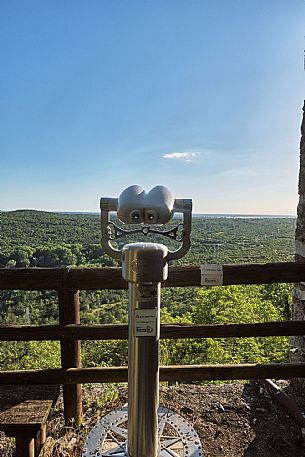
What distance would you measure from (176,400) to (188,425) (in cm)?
44

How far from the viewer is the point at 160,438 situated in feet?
4.73

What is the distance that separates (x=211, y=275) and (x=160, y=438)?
Result: 2.57 ft

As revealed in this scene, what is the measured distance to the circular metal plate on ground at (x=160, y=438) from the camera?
4.56 feet

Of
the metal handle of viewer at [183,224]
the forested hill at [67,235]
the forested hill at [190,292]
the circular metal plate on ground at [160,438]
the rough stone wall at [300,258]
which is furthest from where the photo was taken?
the forested hill at [67,235]

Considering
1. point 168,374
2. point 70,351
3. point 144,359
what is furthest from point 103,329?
point 144,359

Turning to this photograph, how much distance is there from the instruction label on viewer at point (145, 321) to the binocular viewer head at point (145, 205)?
1.07 feet

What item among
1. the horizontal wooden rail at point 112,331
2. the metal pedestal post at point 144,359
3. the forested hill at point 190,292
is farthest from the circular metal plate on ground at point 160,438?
the forested hill at point 190,292

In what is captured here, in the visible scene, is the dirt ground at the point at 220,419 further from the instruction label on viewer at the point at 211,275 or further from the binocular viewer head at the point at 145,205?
the binocular viewer head at the point at 145,205

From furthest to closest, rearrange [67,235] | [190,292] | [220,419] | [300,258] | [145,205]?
[67,235]
[190,292]
[300,258]
[220,419]
[145,205]

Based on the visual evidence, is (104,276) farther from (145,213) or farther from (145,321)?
(145,213)

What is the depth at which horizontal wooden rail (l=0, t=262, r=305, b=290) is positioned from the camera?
5.38ft

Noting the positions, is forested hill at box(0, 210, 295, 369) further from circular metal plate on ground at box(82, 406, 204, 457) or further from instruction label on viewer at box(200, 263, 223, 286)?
circular metal plate on ground at box(82, 406, 204, 457)

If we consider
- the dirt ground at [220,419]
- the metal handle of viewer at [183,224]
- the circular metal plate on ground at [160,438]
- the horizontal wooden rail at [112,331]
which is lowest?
the dirt ground at [220,419]

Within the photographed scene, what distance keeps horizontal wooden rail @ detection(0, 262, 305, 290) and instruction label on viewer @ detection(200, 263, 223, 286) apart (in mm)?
23
